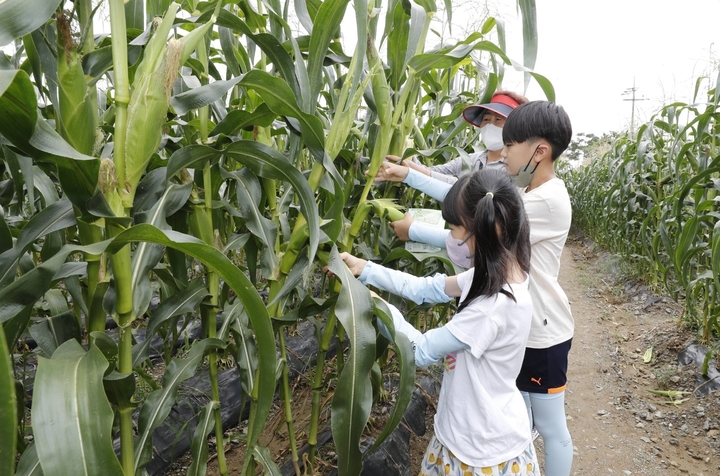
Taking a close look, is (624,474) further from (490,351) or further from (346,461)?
(346,461)

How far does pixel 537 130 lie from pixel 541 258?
1.50ft

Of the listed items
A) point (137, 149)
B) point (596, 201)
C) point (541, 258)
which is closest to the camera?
point (137, 149)

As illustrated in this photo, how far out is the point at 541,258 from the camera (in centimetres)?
172

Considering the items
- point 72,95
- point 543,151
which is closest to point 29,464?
point 72,95

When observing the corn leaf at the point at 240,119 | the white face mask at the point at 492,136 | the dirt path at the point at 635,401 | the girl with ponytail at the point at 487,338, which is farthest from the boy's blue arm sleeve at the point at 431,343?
the dirt path at the point at 635,401

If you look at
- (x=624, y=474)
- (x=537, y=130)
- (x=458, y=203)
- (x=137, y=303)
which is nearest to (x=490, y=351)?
(x=458, y=203)

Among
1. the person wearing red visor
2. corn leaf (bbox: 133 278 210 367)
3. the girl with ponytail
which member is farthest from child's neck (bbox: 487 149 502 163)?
corn leaf (bbox: 133 278 210 367)

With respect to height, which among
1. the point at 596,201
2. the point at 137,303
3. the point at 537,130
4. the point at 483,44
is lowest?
the point at 596,201

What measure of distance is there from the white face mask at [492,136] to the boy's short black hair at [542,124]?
406 mm

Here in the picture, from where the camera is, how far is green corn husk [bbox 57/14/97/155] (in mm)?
764

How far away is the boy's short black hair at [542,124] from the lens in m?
1.58

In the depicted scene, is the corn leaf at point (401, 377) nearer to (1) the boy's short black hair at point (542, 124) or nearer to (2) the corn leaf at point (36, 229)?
(2) the corn leaf at point (36, 229)

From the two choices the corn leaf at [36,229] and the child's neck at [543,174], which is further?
the child's neck at [543,174]

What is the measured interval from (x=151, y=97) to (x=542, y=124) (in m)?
1.25
